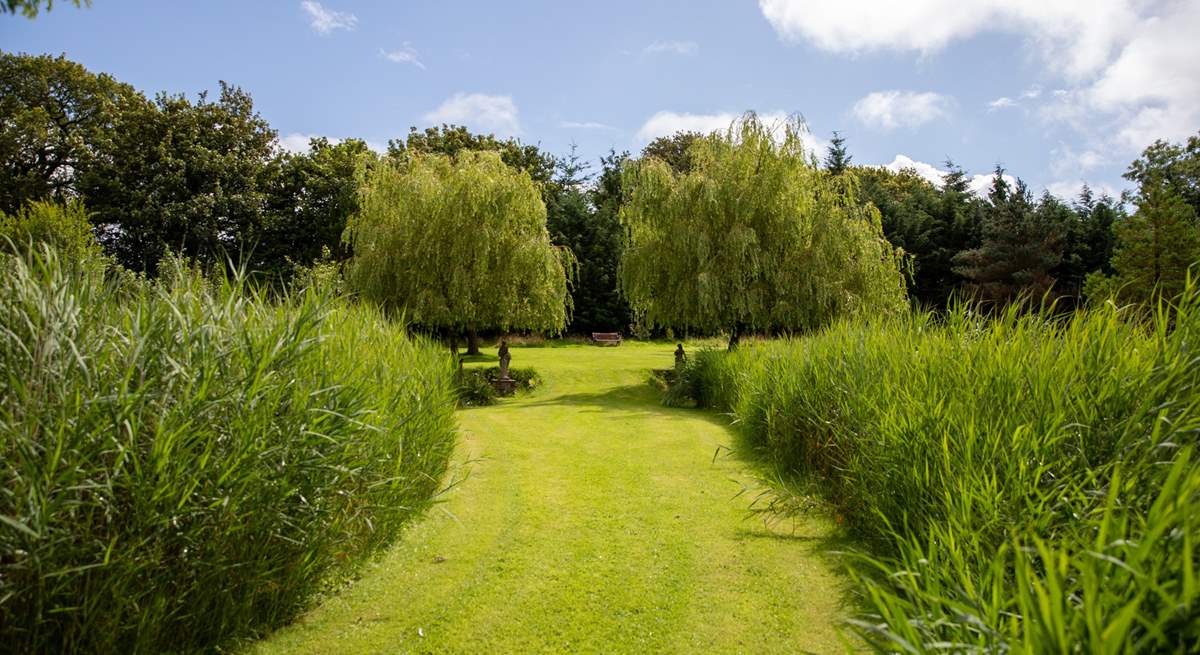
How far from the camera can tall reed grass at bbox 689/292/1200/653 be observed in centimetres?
153

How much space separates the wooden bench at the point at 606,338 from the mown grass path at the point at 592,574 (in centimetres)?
1917

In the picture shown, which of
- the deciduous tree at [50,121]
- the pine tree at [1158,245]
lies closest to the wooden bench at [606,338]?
the pine tree at [1158,245]

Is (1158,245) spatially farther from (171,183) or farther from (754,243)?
(171,183)

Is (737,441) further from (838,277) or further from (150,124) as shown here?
(150,124)

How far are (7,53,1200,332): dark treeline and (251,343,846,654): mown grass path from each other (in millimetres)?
19186

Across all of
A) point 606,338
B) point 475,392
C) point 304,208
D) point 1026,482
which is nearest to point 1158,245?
point 606,338

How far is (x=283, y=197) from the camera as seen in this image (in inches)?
1142

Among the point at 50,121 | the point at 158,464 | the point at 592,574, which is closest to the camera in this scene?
the point at 158,464

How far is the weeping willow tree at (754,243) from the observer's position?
1446 centimetres

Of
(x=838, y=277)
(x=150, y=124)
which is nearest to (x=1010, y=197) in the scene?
(x=838, y=277)

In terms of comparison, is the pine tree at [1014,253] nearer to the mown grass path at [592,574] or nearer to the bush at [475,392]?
the bush at [475,392]

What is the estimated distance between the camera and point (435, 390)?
19.6 ft

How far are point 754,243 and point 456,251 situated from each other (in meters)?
6.64

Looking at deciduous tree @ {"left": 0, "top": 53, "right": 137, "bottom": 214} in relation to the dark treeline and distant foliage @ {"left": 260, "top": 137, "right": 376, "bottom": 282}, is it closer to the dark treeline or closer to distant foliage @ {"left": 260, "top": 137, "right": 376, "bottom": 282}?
the dark treeline
